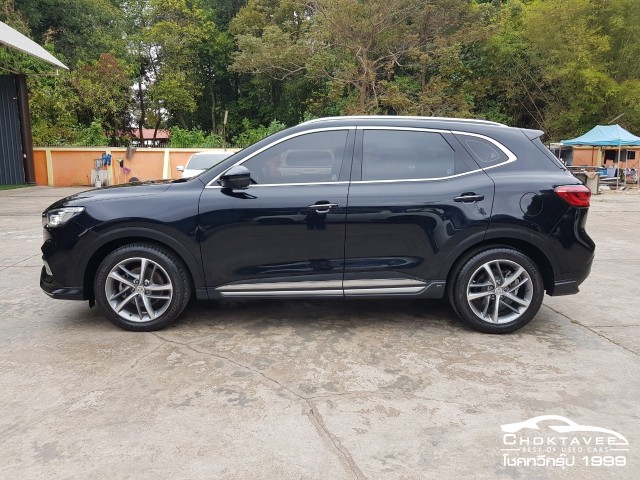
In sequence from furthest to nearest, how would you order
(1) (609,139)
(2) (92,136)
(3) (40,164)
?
(2) (92,136)
(3) (40,164)
(1) (609,139)

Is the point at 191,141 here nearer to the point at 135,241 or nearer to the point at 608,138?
the point at 608,138

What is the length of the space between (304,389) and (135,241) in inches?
79.7

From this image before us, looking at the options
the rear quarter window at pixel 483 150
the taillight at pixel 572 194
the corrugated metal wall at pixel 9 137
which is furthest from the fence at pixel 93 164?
the taillight at pixel 572 194

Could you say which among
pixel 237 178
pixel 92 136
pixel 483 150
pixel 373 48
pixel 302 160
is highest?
pixel 373 48

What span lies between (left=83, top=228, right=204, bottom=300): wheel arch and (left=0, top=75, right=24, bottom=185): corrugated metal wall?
61.1 feet

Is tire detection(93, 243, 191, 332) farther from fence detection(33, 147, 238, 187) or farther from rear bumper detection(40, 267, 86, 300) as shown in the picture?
fence detection(33, 147, 238, 187)

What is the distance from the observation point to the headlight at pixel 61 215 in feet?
14.2

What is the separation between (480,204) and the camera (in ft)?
14.0

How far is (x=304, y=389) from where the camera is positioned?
11.1 feet

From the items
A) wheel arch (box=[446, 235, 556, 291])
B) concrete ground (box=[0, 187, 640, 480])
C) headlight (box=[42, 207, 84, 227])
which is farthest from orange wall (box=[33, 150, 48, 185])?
wheel arch (box=[446, 235, 556, 291])

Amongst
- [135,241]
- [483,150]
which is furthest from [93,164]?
[483,150]

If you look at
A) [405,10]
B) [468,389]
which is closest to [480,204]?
[468,389]

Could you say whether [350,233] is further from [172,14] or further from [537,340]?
[172,14]

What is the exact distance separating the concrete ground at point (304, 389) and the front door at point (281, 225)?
47 centimetres
